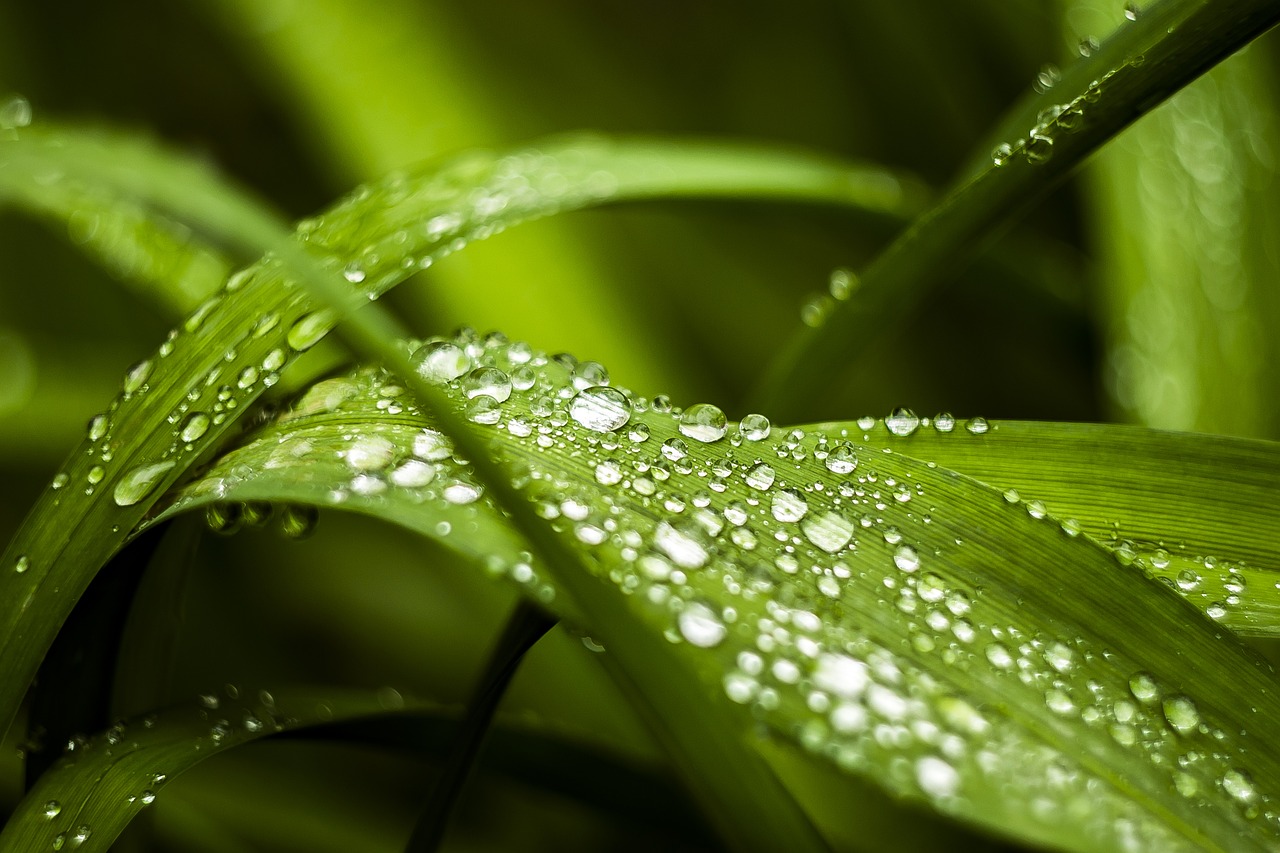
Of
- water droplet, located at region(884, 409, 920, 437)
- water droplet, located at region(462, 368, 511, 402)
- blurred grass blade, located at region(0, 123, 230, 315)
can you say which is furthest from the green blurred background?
water droplet, located at region(462, 368, 511, 402)

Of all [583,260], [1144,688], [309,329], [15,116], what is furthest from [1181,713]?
[583,260]

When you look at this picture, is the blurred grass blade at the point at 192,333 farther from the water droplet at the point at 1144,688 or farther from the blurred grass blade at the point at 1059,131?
the water droplet at the point at 1144,688

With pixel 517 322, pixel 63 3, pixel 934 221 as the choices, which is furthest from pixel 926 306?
pixel 63 3

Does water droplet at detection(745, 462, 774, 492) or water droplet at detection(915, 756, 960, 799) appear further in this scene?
water droplet at detection(745, 462, 774, 492)

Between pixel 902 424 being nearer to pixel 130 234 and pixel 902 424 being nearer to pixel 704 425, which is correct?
pixel 704 425

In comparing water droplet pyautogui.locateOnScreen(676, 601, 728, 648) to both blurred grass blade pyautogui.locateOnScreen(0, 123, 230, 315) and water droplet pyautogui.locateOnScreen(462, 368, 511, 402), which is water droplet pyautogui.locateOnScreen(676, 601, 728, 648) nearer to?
water droplet pyautogui.locateOnScreen(462, 368, 511, 402)

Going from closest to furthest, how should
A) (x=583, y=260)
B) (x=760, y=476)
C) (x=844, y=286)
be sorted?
1. (x=760, y=476)
2. (x=844, y=286)
3. (x=583, y=260)

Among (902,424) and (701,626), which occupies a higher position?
(902,424)

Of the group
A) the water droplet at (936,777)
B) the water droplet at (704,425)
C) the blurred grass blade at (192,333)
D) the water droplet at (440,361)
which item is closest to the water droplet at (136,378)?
the blurred grass blade at (192,333)
